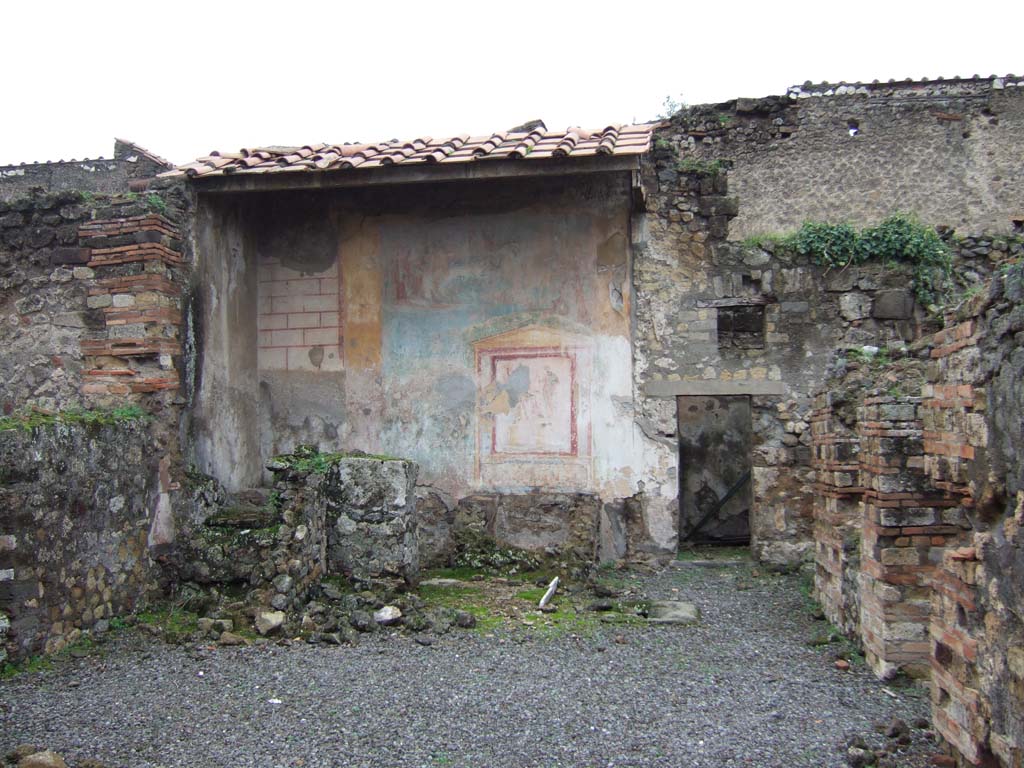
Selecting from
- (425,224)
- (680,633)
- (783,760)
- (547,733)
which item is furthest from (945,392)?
(425,224)

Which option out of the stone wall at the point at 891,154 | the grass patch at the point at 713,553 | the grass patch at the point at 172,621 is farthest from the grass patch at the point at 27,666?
the stone wall at the point at 891,154

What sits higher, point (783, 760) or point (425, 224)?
point (425, 224)

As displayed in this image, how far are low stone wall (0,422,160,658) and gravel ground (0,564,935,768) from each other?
1.11 feet

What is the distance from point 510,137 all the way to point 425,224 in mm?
1256

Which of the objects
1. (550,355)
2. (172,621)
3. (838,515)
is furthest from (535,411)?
(172,621)

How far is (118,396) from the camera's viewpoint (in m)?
6.87

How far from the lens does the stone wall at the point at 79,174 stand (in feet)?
54.4

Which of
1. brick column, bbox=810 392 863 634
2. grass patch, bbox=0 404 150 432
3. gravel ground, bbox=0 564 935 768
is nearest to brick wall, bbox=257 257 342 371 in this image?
grass patch, bbox=0 404 150 432

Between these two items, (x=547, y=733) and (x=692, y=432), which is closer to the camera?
(x=547, y=733)

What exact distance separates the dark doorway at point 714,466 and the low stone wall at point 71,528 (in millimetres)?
7034

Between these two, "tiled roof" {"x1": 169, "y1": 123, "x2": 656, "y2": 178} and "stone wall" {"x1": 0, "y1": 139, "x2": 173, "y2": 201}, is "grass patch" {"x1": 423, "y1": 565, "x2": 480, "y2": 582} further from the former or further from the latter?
"stone wall" {"x1": 0, "y1": 139, "x2": 173, "y2": 201}

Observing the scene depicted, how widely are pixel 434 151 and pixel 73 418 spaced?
3923 mm

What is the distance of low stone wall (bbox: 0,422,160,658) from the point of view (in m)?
4.89

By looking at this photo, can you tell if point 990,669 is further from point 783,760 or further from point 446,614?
point 446,614
